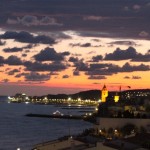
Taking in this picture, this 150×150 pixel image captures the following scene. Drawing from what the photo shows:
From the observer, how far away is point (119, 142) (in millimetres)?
19141

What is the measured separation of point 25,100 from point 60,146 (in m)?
128

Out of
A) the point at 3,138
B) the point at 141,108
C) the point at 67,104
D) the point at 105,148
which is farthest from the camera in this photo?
the point at 67,104

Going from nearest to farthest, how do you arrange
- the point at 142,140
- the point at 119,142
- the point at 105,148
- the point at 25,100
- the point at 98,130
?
the point at 105,148, the point at 119,142, the point at 142,140, the point at 98,130, the point at 25,100

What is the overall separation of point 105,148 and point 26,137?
1842 cm

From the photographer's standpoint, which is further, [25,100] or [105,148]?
[25,100]

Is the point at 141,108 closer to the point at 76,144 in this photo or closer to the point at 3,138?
the point at 3,138

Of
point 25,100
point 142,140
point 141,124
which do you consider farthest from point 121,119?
point 25,100

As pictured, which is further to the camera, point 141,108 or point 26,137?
point 141,108

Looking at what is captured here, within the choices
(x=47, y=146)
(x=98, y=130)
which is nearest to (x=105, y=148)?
(x=47, y=146)

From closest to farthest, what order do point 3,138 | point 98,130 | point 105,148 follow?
point 105,148
point 98,130
point 3,138

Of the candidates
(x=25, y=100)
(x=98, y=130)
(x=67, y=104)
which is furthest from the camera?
(x=25, y=100)

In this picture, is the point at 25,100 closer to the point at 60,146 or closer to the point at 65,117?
the point at 65,117

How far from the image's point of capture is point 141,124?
30531mm

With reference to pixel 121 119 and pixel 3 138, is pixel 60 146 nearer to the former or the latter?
pixel 121 119
